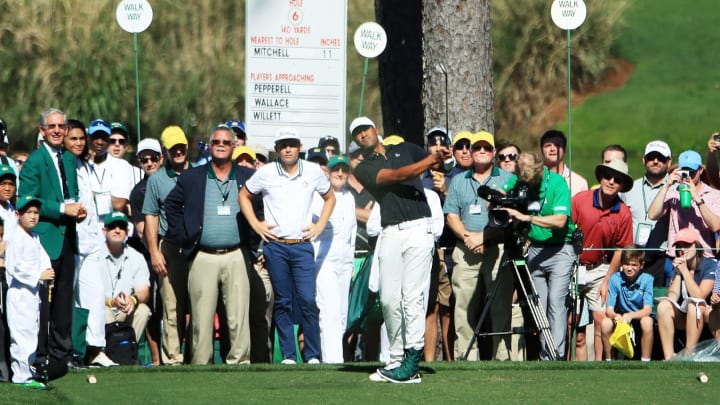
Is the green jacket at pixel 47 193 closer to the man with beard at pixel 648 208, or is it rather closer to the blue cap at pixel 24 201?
the blue cap at pixel 24 201

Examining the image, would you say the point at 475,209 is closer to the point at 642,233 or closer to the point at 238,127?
the point at 642,233

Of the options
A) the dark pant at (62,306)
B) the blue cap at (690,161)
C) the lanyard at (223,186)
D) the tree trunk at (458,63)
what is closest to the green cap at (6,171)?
the dark pant at (62,306)

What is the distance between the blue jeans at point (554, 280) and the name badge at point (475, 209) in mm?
602

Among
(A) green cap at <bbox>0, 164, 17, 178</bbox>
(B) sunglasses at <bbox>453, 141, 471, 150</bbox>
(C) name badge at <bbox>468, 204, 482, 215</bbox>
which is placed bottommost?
(C) name badge at <bbox>468, 204, 482, 215</bbox>

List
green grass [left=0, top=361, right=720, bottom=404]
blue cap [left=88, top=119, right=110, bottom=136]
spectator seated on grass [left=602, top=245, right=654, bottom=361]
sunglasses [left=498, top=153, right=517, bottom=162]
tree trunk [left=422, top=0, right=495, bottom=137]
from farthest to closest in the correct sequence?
tree trunk [left=422, top=0, right=495, bottom=137]
blue cap [left=88, top=119, right=110, bottom=136]
sunglasses [left=498, top=153, right=517, bottom=162]
spectator seated on grass [left=602, top=245, right=654, bottom=361]
green grass [left=0, top=361, right=720, bottom=404]

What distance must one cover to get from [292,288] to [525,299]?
2074mm

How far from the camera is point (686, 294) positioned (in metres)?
13.2

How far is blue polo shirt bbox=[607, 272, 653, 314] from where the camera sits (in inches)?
523

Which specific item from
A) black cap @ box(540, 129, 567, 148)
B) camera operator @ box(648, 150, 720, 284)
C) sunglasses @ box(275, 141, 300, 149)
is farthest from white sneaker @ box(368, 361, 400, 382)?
black cap @ box(540, 129, 567, 148)

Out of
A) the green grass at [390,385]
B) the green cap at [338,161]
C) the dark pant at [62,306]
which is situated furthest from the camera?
the green cap at [338,161]

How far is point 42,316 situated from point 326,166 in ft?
11.7

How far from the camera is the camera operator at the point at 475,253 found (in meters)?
13.4

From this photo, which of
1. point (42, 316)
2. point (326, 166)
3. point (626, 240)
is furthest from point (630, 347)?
point (42, 316)

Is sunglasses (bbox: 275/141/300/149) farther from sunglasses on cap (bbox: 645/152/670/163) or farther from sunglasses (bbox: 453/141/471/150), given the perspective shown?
sunglasses on cap (bbox: 645/152/670/163)
